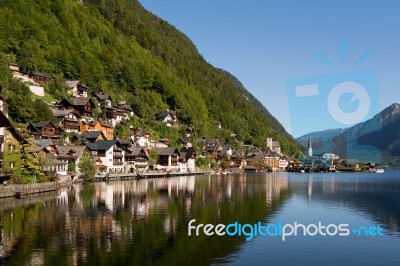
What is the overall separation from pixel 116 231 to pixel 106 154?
251ft

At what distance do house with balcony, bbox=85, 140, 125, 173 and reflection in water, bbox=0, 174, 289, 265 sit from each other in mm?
50663

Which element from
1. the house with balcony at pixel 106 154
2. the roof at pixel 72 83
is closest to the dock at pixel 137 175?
the house with balcony at pixel 106 154

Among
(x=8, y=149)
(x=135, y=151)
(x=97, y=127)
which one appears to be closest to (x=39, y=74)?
(x=97, y=127)

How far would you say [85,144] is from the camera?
10669cm

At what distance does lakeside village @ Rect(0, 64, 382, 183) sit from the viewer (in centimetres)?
6372

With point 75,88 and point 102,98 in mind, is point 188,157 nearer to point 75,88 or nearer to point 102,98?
point 102,98

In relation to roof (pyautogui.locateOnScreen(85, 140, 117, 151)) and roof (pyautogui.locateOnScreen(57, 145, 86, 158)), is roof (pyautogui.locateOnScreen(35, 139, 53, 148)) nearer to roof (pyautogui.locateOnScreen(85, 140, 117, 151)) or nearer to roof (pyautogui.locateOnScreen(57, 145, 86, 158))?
roof (pyautogui.locateOnScreen(57, 145, 86, 158))

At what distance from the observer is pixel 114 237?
32469 millimetres

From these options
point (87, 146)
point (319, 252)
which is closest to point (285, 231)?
point (319, 252)

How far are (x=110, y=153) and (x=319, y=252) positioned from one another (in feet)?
284

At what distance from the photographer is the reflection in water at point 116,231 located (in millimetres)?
27203

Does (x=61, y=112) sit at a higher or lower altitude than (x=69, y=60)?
lower

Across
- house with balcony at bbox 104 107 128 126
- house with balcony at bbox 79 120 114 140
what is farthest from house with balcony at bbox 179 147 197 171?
house with balcony at bbox 79 120 114 140

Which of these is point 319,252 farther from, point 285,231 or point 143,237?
point 143,237
